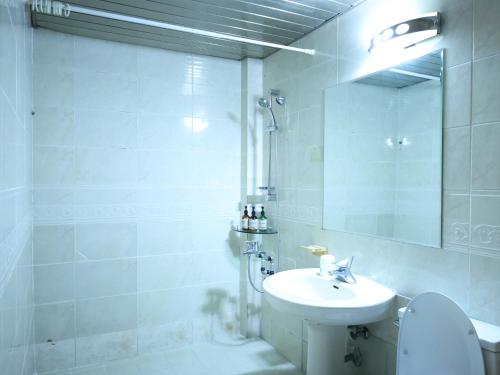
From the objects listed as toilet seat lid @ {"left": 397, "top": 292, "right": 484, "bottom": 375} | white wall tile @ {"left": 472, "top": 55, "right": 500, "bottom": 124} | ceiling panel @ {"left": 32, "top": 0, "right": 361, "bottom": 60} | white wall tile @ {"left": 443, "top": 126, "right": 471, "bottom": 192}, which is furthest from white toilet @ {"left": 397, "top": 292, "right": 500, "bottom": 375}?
ceiling panel @ {"left": 32, "top": 0, "right": 361, "bottom": 60}

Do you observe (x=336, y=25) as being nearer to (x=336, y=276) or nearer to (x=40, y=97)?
(x=336, y=276)

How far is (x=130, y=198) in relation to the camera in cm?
249

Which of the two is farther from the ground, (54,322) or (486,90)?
(486,90)

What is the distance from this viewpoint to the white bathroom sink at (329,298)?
1455 mm

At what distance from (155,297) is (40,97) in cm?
155

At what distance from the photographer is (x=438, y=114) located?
4.81ft

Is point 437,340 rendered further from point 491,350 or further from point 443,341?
point 491,350

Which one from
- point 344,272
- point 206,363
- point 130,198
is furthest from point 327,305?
point 130,198

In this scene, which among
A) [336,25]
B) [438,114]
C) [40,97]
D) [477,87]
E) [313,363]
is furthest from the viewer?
[40,97]

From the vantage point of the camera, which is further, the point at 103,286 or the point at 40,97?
the point at 103,286

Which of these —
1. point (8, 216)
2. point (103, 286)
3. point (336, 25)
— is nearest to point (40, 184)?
point (103, 286)

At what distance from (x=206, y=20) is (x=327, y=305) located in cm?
173

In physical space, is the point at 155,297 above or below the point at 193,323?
above

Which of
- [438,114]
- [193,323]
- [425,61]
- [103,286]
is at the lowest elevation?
[193,323]
